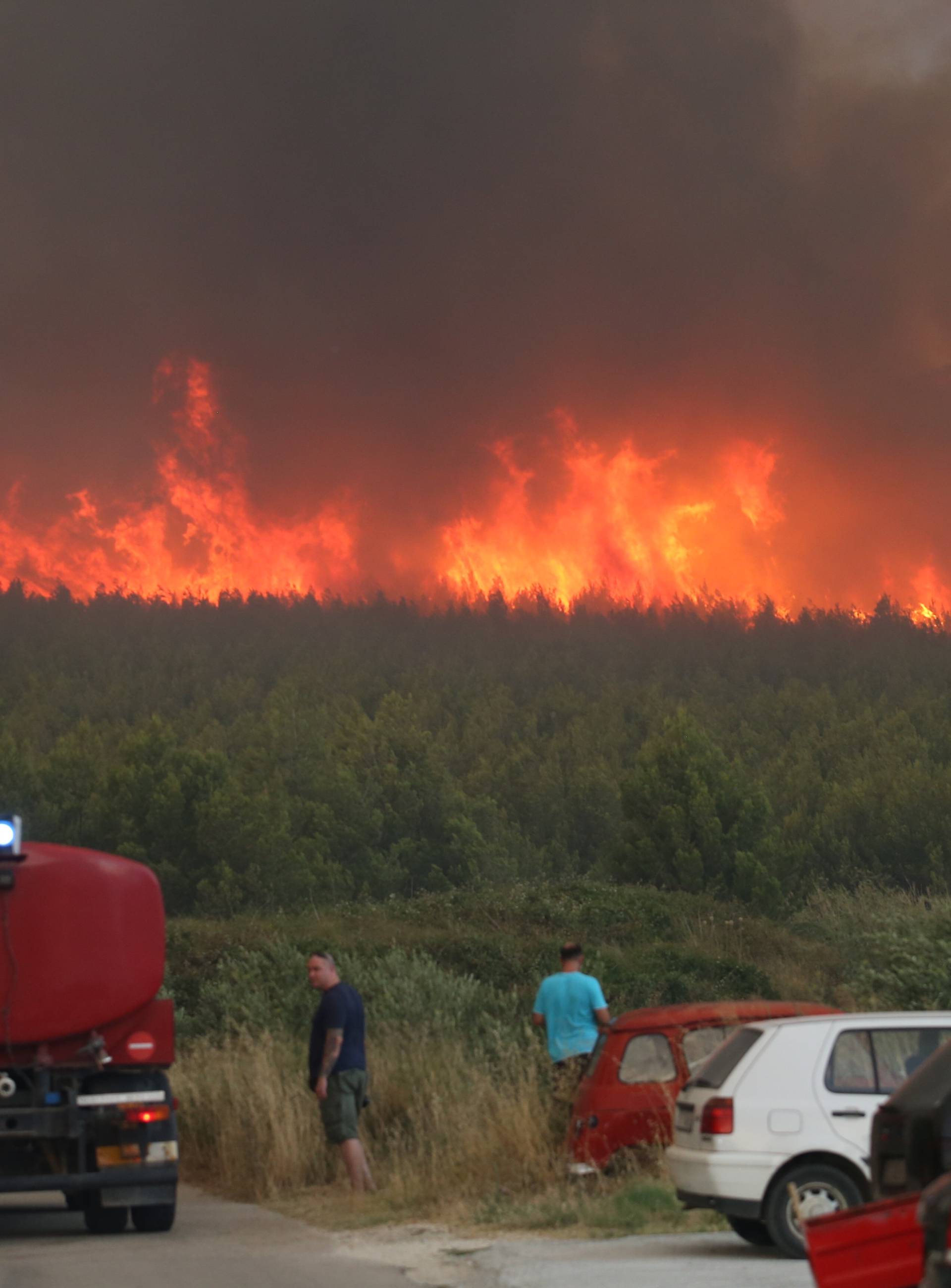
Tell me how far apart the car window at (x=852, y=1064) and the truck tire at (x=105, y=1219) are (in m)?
5.33

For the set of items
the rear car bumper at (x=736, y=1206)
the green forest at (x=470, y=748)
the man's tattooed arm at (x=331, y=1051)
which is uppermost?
the green forest at (x=470, y=748)

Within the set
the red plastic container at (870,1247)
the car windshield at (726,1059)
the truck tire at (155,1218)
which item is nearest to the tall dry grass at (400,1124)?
the truck tire at (155,1218)

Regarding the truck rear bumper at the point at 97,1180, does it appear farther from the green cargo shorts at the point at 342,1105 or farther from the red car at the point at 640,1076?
the red car at the point at 640,1076

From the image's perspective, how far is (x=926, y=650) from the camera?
146125 mm

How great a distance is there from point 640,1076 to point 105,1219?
157 inches

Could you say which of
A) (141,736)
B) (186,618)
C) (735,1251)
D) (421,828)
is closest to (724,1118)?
(735,1251)

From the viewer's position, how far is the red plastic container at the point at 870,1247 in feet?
15.8

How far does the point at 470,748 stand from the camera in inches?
4486

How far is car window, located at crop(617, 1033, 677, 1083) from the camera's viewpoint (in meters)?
12.1

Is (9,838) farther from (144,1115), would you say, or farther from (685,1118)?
(685,1118)

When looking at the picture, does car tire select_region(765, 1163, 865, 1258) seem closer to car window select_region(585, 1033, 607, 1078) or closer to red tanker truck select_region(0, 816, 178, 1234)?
car window select_region(585, 1033, 607, 1078)

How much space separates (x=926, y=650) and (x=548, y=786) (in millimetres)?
62215

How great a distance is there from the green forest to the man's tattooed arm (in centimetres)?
4823

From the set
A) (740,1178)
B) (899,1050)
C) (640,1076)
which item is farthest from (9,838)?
(899,1050)
